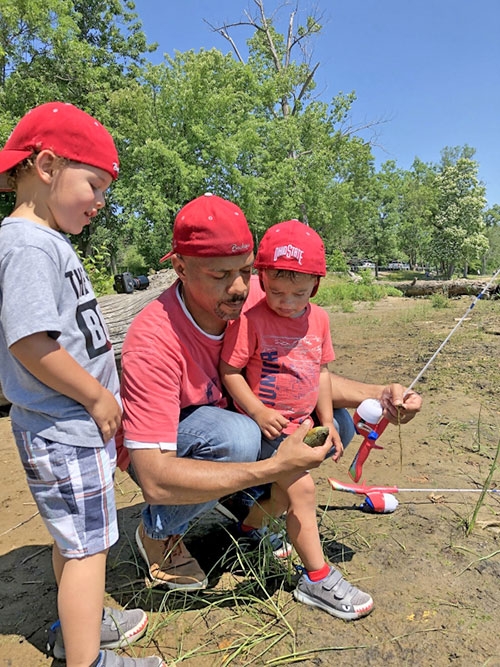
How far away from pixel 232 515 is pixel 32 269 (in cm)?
137

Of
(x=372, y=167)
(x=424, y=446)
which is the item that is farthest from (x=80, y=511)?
(x=372, y=167)

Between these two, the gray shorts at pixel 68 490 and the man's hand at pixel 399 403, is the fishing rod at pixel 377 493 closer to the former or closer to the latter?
the man's hand at pixel 399 403

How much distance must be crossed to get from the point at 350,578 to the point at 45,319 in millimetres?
1449

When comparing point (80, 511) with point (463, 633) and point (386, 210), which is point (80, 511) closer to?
point (463, 633)

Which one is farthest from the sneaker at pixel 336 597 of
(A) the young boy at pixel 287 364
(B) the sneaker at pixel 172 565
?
(B) the sneaker at pixel 172 565

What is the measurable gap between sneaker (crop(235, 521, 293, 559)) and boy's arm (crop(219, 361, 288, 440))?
1.38ft

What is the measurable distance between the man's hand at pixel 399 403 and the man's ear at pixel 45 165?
4.95 ft

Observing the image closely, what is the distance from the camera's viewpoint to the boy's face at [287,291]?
1.90m

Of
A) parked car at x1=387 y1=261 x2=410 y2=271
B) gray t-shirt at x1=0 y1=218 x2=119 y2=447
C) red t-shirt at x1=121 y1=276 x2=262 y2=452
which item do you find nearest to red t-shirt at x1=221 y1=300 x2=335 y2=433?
red t-shirt at x1=121 y1=276 x2=262 y2=452

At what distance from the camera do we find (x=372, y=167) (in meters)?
30.0

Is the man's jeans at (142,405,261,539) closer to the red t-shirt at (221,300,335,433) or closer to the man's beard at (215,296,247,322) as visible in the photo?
the red t-shirt at (221,300,335,433)

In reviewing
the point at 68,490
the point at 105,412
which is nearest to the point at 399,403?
the point at 105,412

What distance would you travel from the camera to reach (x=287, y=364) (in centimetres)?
193

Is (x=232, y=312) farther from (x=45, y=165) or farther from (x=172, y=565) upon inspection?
(x=172, y=565)
